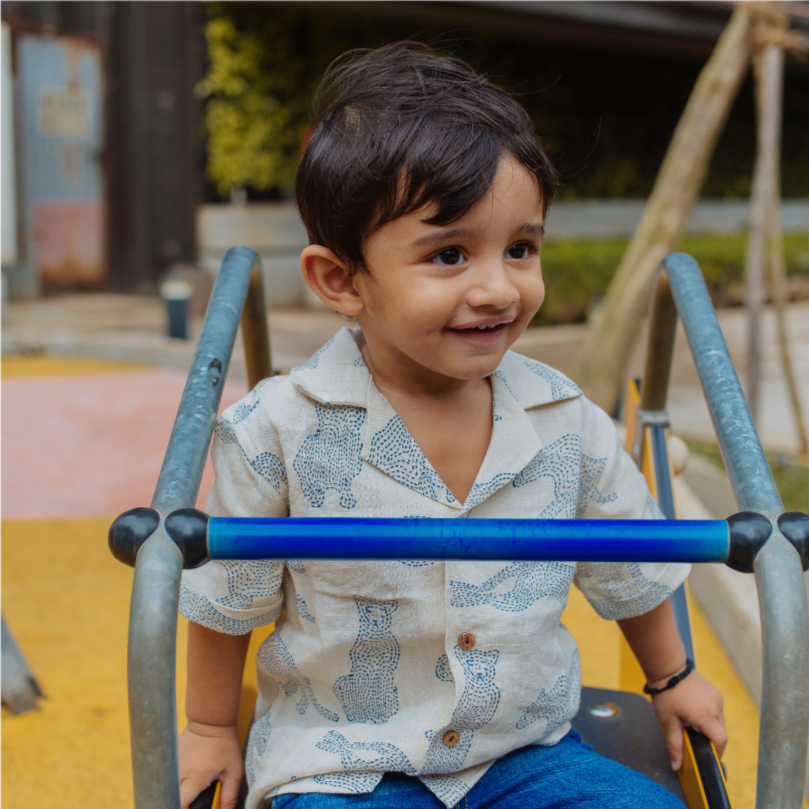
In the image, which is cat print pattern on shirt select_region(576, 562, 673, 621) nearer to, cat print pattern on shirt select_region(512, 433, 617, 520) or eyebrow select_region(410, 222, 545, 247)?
cat print pattern on shirt select_region(512, 433, 617, 520)

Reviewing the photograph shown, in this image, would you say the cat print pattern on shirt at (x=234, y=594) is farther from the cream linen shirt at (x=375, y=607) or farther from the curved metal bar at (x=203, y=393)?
the curved metal bar at (x=203, y=393)

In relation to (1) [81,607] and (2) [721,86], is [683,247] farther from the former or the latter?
(1) [81,607]

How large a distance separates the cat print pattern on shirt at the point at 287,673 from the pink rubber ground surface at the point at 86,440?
1.92m

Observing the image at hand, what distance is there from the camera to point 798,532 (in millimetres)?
794

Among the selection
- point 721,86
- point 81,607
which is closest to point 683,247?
point 721,86

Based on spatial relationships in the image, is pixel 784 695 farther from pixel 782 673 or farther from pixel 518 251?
pixel 518 251

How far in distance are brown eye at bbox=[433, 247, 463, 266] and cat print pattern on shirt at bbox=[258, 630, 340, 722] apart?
19.5 inches

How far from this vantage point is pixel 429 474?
1.07 metres

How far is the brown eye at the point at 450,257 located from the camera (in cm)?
Result: 100

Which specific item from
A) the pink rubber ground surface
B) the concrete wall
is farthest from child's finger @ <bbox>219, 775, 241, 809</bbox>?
the concrete wall

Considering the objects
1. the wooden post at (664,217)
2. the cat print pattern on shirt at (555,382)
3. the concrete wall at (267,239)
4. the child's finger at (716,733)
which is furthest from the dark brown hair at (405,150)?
the concrete wall at (267,239)

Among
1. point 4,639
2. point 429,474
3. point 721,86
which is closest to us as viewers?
point 429,474

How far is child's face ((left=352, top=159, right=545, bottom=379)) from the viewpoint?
987 mm

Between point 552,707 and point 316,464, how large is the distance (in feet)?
1.33
